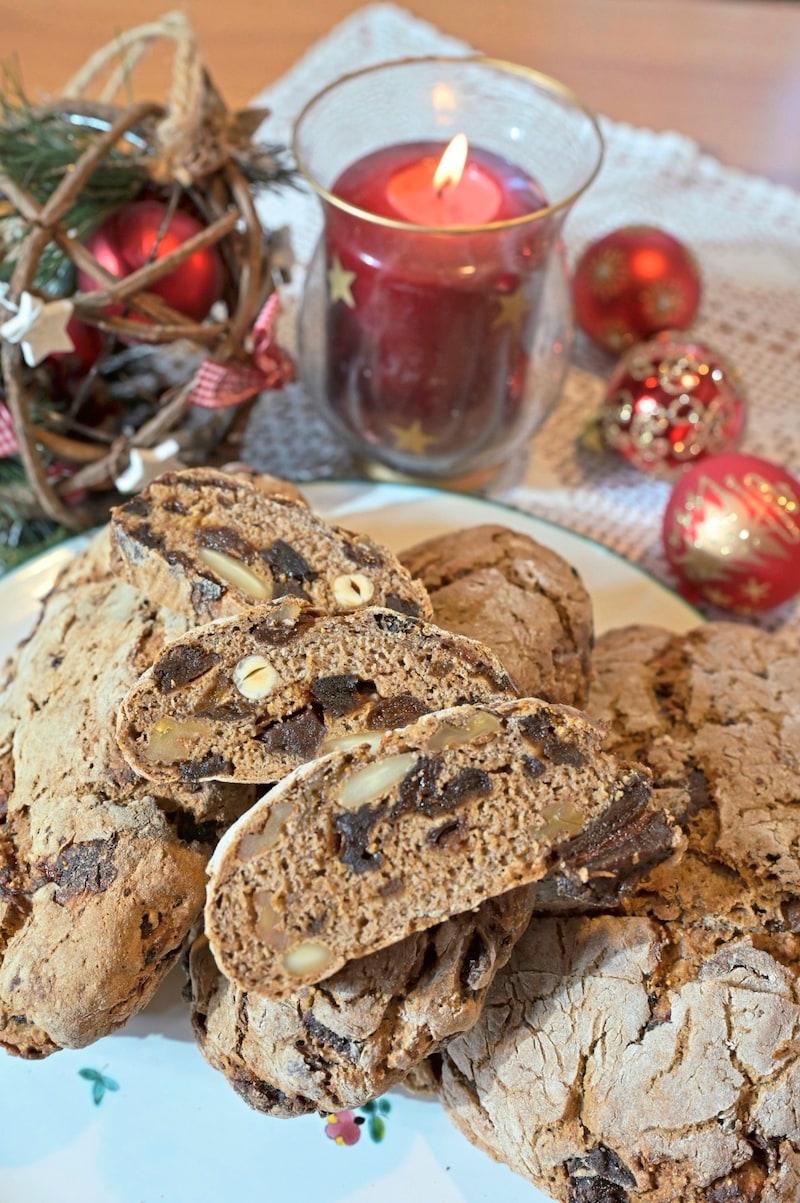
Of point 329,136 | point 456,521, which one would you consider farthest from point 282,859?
point 329,136

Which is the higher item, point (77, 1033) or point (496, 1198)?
point (77, 1033)

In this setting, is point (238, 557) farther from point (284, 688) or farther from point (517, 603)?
point (517, 603)

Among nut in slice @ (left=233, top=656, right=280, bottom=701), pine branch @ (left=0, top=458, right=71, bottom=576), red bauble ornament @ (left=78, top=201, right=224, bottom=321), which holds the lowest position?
pine branch @ (left=0, top=458, right=71, bottom=576)

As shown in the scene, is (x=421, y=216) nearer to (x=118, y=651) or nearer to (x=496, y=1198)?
(x=118, y=651)

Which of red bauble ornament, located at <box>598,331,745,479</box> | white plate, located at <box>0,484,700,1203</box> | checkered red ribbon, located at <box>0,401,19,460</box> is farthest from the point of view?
red bauble ornament, located at <box>598,331,745,479</box>

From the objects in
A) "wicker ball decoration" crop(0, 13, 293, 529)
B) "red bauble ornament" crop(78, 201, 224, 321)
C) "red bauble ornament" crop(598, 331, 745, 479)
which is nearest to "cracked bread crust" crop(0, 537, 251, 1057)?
"wicker ball decoration" crop(0, 13, 293, 529)

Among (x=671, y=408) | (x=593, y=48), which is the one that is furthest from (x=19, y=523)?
(x=593, y=48)

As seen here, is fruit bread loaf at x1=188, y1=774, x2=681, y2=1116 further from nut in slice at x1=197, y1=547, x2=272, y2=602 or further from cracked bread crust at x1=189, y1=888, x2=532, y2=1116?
nut in slice at x1=197, y1=547, x2=272, y2=602

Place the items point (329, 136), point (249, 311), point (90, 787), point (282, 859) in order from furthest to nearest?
point (329, 136) < point (249, 311) < point (90, 787) < point (282, 859)
